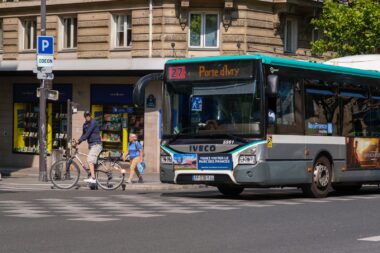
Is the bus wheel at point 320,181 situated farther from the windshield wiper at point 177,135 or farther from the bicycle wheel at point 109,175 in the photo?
the bicycle wheel at point 109,175

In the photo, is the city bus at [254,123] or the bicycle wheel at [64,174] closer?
the city bus at [254,123]

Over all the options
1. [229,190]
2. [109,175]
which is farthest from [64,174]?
[229,190]

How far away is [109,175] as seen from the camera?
21.1 metres

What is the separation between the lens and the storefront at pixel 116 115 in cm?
3297

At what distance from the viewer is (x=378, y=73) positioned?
20875 mm

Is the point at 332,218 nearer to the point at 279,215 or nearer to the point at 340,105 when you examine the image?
the point at 279,215

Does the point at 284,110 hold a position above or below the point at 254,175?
above

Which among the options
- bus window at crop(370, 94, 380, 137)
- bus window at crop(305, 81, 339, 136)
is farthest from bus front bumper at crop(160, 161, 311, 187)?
bus window at crop(370, 94, 380, 137)

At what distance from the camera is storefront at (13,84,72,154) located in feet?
115

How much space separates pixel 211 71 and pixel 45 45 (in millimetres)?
8243

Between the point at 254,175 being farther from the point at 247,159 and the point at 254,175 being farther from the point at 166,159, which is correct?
the point at 166,159

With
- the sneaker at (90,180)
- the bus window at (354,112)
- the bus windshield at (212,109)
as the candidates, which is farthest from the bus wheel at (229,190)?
the sneaker at (90,180)

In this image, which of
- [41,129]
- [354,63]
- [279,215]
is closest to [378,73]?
[354,63]

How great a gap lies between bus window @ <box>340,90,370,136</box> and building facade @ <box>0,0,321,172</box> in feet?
37.4
